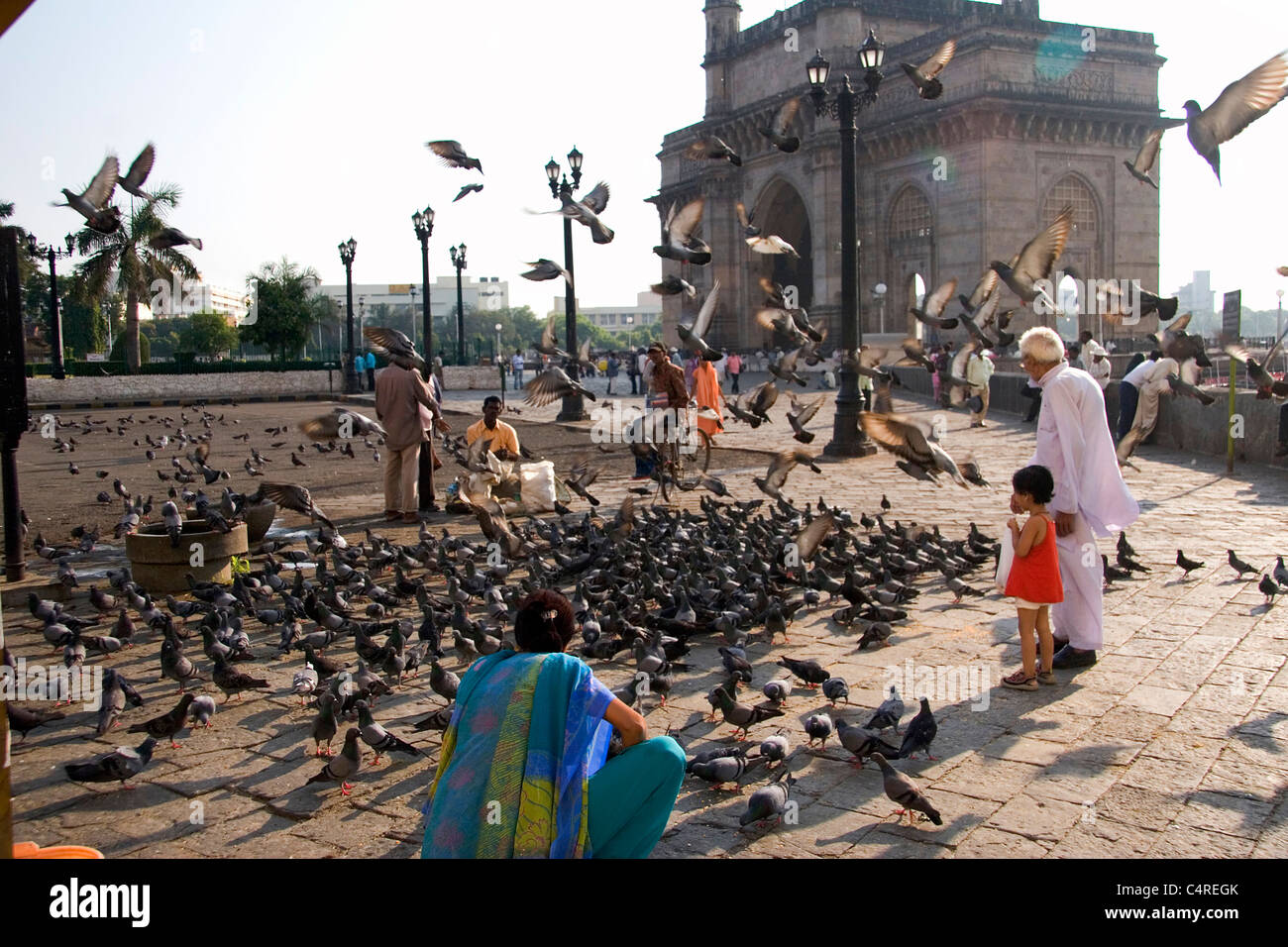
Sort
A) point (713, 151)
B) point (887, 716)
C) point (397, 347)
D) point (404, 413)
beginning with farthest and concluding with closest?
point (404, 413) < point (397, 347) < point (713, 151) < point (887, 716)

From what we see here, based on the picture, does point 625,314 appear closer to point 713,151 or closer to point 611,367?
point 611,367

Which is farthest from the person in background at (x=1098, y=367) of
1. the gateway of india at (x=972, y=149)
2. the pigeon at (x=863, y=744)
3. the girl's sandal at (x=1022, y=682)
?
the gateway of india at (x=972, y=149)

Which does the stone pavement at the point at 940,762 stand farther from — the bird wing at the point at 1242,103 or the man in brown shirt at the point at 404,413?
the man in brown shirt at the point at 404,413

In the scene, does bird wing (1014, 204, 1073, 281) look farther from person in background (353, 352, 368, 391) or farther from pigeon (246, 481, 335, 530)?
person in background (353, 352, 368, 391)

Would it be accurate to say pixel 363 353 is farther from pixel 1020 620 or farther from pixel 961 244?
pixel 1020 620

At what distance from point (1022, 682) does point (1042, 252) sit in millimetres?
4841

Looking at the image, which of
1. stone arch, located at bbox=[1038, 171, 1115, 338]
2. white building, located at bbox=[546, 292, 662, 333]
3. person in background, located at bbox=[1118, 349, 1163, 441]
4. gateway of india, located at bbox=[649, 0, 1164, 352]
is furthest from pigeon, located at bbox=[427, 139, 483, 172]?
white building, located at bbox=[546, 292, 662, 333]

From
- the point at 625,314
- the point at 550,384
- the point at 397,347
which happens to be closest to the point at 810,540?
the point at 550,384

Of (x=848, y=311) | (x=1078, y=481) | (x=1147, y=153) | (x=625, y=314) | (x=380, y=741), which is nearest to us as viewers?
(x=380, y=741)

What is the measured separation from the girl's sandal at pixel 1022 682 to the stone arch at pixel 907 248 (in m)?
36.7

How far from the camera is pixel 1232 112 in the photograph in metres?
6.39

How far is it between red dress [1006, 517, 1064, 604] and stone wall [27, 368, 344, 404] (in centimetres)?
3744

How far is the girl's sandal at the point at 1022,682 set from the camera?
526 centimetres
